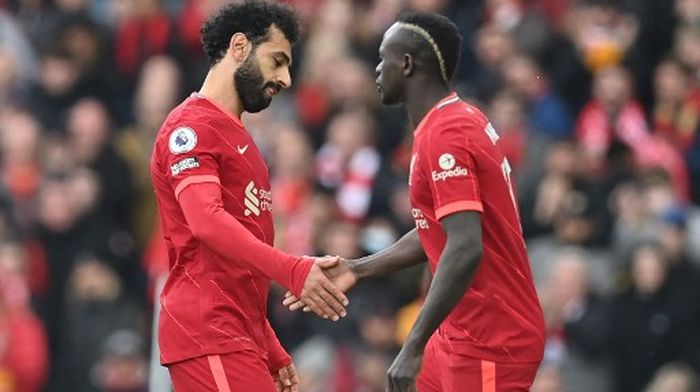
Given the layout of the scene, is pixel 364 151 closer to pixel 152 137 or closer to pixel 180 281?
pixel 152 137

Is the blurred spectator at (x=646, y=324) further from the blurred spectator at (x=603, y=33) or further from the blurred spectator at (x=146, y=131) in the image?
the blurred spectator at (x=146, y=131)

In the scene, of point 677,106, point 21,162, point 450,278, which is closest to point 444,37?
point 450,278

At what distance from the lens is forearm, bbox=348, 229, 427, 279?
31.0ft

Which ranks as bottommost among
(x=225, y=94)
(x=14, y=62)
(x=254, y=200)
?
(x=254, y=200)

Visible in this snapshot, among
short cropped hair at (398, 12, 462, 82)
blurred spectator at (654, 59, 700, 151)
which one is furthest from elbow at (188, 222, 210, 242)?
blurred spectator at (654, 59, 700, 151)

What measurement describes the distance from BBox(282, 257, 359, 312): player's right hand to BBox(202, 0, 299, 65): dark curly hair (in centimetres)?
105

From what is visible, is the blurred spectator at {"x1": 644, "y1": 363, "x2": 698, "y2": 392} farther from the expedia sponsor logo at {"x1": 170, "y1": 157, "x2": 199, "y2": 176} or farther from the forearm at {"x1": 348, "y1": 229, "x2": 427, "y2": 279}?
the expedia sponsor logo at {"x1": 170, "y1": 157, "x2": 199, "y2": 176}

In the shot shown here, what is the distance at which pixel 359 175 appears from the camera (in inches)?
586

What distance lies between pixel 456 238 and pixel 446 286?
0.21 m

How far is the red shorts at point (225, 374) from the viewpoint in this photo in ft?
28.8

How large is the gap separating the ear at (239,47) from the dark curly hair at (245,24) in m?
0.02

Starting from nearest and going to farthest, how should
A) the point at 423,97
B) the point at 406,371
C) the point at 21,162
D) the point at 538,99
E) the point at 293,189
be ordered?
the point at 406,371, the point at 423,97, the point at 293,189, the point at 538,99, the point at 21,162

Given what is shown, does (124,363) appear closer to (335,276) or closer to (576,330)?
(576,330)

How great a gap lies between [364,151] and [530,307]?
6.30 m
